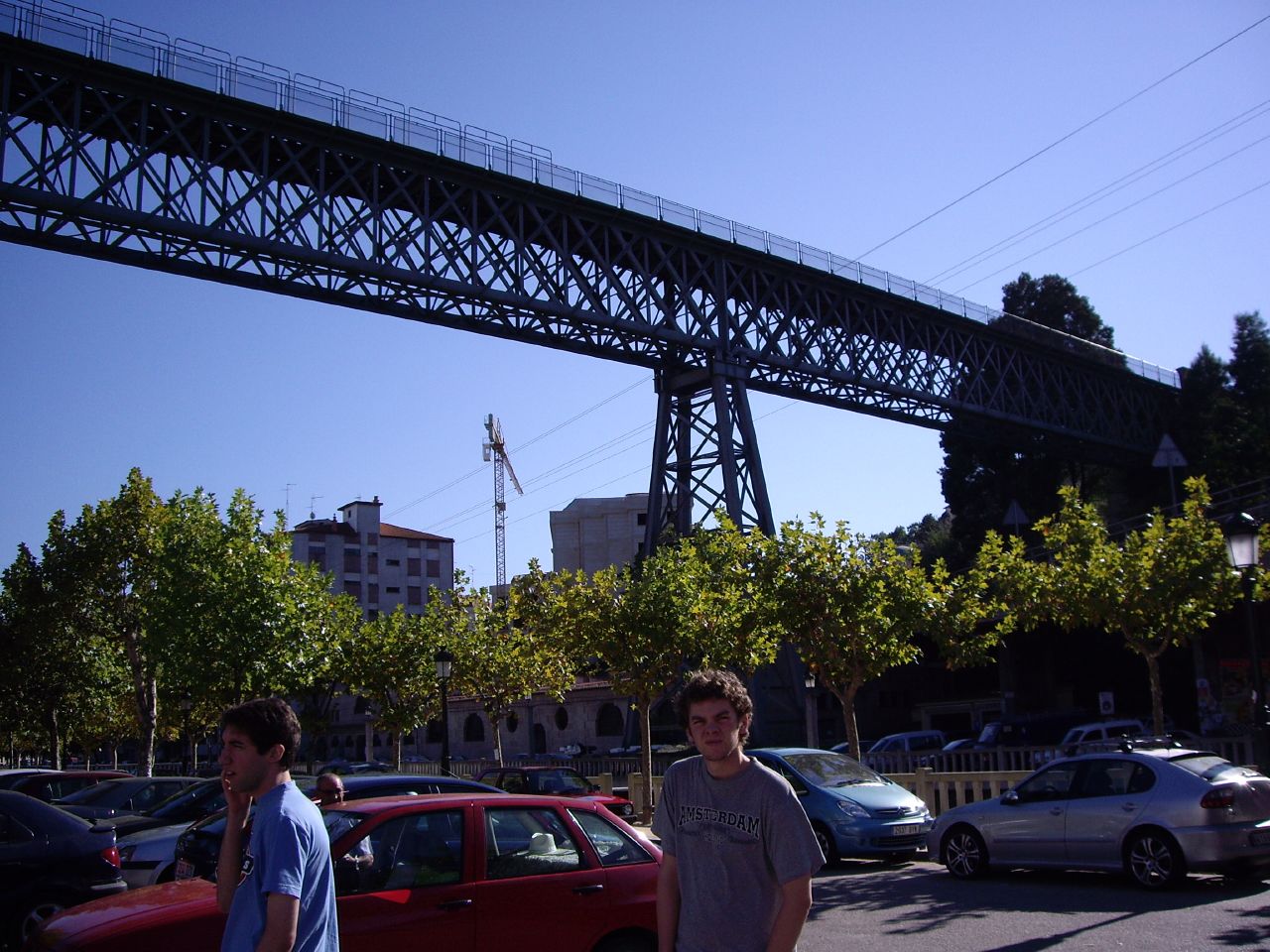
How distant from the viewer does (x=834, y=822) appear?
51.4ft

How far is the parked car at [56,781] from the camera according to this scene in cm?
2089

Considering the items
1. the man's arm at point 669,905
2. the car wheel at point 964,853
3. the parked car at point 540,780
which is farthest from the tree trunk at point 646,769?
the man's arm at point 669,905

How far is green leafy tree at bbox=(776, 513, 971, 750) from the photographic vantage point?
2264 cm

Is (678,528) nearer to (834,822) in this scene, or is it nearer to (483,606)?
(483,606)

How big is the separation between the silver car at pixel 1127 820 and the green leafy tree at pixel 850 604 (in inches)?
333

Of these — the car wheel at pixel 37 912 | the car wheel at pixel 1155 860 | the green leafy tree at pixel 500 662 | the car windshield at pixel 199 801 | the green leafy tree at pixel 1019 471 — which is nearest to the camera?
the car wheel at pixel 37 912

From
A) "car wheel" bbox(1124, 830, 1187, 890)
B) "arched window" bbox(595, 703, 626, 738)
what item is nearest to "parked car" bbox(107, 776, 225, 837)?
"car wheel" bbox(1124, 830, 1187, 890)

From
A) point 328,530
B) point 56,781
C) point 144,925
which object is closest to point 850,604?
point 56,781

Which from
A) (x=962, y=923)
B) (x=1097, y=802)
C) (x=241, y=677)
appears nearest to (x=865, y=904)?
(x=962, y=923)

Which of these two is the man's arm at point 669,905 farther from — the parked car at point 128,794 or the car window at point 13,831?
the parked car at point 128,794

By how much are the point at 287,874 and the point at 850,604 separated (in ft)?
62.9

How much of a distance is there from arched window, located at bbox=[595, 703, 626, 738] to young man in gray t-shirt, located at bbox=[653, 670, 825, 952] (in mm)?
49656

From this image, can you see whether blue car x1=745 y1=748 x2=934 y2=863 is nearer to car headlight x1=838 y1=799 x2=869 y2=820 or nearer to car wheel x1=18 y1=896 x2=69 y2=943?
car headlight x1=838 y1=799 x2=869 y2=820

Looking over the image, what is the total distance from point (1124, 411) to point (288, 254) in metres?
47.9
